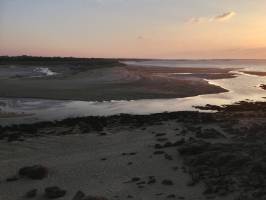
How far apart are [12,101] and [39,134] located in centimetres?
1326

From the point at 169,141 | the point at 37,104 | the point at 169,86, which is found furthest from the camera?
the point at 169,86

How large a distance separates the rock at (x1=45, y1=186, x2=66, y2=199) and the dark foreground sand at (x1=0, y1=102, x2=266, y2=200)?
16cm

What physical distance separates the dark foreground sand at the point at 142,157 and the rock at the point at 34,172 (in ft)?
0.48

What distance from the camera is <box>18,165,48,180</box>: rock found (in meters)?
13.6

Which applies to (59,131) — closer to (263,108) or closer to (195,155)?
(195,155)

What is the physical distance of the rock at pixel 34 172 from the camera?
44.7ft

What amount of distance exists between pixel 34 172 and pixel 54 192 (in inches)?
68.9

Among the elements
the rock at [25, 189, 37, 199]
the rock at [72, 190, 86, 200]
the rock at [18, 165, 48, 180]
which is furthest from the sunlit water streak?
the rock at [72, 190, 86, 200]

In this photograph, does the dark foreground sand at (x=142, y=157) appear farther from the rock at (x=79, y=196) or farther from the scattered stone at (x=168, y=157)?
the rock at (x=79, y=196)

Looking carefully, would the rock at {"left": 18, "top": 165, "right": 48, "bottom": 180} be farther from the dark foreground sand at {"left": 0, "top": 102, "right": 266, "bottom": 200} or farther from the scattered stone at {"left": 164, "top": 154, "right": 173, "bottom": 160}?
the scattered stone at {"left": 164, "top": 154, "right": 173, "bottom": 160}

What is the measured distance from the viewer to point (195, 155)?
1527 centimetres

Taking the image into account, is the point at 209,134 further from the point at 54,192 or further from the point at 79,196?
the point at 79,196

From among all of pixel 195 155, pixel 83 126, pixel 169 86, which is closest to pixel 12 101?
pixel 83 126

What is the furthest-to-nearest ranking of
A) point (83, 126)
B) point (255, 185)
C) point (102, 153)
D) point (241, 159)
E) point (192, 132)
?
point (83, 126) < point (192, 132) < point (102, 153) < point (241, 159) < point (255, 185)
